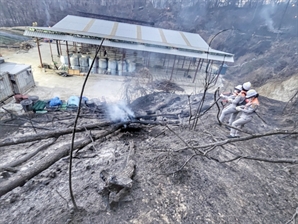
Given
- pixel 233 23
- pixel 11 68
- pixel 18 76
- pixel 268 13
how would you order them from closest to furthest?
pixel 18 76, pixel 11 68, pixel 233 23, pixel 268 13

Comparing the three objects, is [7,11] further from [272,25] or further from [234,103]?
[272,25]

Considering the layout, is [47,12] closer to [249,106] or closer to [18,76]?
[18,76]

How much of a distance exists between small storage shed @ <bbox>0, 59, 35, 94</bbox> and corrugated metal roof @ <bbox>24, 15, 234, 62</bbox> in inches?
157

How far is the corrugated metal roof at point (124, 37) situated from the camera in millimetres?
13162

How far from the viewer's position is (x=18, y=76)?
970cm

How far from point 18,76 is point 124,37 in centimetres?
872

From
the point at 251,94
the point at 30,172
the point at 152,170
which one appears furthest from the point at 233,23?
the point at 30,172

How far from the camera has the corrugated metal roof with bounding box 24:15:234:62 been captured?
13.2 m

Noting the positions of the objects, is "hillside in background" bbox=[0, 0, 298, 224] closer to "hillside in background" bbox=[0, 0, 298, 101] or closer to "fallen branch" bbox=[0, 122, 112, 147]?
"fallen branch" bbox=[0, 122, 112, 147]

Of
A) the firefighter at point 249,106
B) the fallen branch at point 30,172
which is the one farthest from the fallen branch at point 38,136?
the firefighter at point 249,106

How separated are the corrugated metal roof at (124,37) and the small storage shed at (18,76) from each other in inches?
157

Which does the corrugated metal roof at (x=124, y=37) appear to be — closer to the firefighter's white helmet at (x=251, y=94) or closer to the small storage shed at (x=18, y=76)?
the small storage shed at (x=18, y=76)

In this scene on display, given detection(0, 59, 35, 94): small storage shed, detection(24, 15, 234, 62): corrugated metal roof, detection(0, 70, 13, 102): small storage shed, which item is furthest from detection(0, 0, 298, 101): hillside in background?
detection(0, 70, 13, 102): small storage shed

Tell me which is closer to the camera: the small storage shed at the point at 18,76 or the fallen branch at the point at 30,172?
the fallen branch at the point at 30,172
